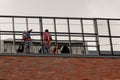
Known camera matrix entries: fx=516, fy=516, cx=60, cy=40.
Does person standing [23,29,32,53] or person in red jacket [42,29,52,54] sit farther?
person in red jacket [42,29,52,54]

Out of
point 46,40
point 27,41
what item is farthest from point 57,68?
point 27,41

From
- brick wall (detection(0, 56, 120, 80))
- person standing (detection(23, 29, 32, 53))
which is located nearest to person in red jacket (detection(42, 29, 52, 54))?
person standing (detection(23, 29, 32, 53))

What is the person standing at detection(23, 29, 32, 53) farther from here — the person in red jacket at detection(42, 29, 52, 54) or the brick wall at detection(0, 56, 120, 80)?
the brick wall at detection(0, 56, 120, 80)

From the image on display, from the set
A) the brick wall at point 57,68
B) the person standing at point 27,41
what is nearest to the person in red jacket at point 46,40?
the person standing at point 27,41

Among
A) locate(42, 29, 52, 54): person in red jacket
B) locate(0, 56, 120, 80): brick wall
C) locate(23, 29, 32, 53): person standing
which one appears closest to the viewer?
locate(0, 56, 120, 80): brick wall

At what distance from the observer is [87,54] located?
2719 cm

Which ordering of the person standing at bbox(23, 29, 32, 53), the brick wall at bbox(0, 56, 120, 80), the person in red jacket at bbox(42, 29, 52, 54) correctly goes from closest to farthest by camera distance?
1. the brick wall at bbox(0, 56, 120, 80)
2. the person standing at bbox(23, 29, 32, 53)
3. the person in red jacket at bbox(42, 29, 52, 54)

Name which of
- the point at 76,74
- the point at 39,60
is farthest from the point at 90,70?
the point at 39,60

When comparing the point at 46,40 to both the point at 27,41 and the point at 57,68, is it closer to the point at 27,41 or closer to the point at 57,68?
the point at 27,41

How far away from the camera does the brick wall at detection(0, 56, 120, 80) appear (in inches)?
1002

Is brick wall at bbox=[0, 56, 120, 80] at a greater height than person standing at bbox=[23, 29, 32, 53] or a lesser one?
lesser

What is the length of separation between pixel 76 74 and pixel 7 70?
352 centimetres

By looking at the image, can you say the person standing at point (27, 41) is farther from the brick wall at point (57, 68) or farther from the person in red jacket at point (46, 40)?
the brick wall at point (57, 68)

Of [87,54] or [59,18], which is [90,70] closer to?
[87,54]
